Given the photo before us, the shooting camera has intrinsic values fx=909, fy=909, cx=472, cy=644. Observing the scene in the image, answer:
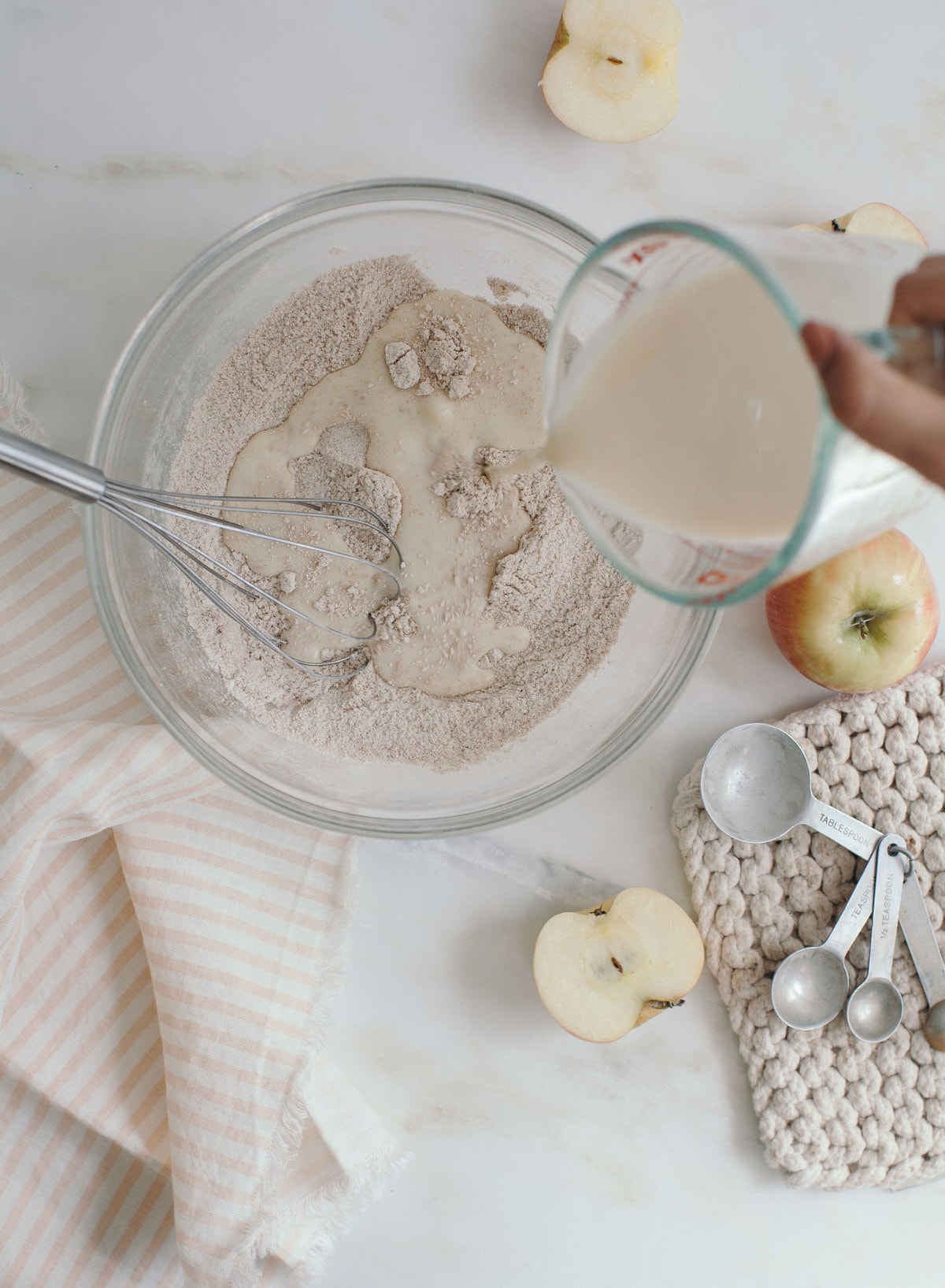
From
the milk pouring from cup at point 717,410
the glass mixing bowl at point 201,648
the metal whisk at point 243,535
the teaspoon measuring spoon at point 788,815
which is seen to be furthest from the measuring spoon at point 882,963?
the metal whisk at point 243,535

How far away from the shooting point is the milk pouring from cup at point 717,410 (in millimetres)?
495

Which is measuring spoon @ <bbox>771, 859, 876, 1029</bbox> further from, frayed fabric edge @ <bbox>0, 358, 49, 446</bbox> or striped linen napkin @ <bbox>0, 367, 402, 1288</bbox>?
frayed fabric edge @ <bbox>0, 358, 49, 446</bbox>

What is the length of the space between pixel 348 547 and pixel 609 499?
38 cm

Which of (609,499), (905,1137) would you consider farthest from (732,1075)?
(609,499)

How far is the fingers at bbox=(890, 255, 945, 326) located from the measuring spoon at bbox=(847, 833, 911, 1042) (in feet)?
1.98

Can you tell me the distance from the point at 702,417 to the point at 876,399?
0.67 feet

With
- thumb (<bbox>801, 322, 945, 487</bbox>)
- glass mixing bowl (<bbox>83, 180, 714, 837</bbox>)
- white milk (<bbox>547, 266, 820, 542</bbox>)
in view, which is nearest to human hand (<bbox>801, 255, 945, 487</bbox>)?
thumb (<bbox>801, 322, 945, 487</bbox>)

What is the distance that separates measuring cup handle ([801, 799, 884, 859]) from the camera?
951 millimetres

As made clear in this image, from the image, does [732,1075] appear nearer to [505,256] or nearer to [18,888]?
[18,888]

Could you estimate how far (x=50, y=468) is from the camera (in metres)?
0.66

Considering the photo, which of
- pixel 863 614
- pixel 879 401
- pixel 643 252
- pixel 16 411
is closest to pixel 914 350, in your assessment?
pixel 879 401

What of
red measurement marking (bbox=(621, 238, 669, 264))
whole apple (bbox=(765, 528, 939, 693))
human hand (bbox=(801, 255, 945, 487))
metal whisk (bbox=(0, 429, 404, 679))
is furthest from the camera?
whole apple (bbox=(765, 528, 939, 693))

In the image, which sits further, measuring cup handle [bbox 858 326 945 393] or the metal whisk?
the metal whisk

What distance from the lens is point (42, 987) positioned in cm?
94
